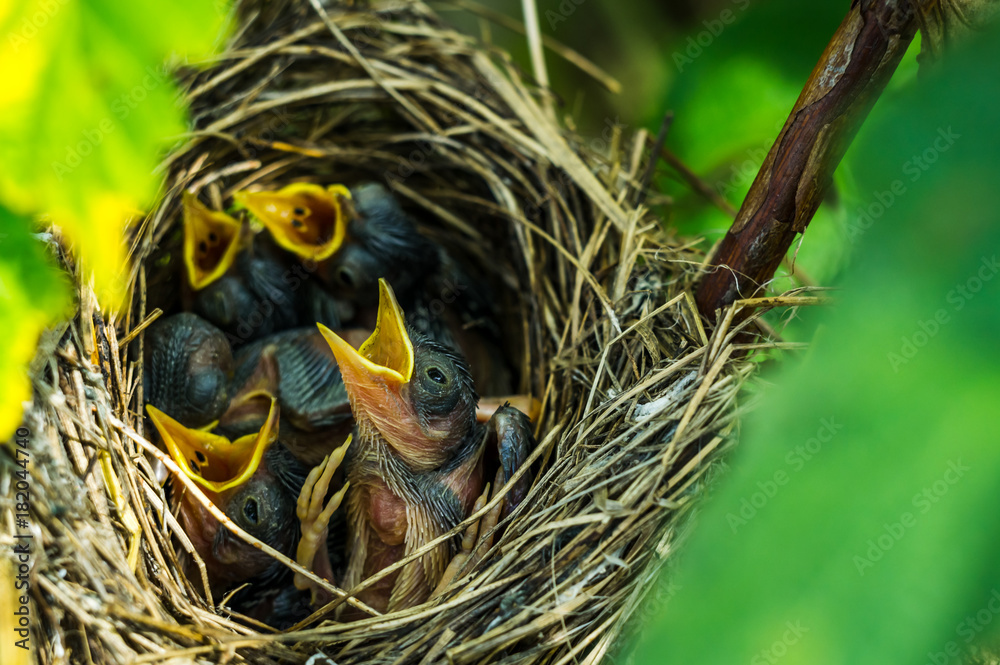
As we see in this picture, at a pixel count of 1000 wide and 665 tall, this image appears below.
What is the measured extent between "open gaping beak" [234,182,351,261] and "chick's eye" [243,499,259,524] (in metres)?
0.53

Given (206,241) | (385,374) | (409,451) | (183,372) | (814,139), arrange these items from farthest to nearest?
(206,241), (183,372), (409,451), (385,374), (814,139)

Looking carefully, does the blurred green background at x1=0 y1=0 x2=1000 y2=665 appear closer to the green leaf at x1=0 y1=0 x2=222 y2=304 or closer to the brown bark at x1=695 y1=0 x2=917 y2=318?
the green leaf at x1=0 y1=0 x2=222 y2=304

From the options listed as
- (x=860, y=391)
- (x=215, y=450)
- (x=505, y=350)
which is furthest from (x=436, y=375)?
(x=860, y=391)

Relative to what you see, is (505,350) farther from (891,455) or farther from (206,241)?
(891,455)

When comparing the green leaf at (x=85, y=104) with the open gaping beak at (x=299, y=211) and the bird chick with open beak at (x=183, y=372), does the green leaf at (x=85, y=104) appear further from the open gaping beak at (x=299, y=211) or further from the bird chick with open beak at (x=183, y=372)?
the open gaping beak at (x=299, y=211)

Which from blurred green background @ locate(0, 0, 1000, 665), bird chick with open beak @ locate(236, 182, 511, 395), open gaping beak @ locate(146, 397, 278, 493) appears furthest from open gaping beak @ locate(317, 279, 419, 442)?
blurred green background @ locate(0, 0, 1000, 665)

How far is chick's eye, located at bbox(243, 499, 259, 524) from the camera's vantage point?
110cm

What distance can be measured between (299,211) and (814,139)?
101cm

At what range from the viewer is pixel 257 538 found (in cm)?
110

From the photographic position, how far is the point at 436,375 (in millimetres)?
1096

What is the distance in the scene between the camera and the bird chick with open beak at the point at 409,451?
1.08m

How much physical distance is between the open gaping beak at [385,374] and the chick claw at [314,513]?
6cm

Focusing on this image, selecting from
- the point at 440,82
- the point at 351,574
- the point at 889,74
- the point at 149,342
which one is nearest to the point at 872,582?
the point at 889,74

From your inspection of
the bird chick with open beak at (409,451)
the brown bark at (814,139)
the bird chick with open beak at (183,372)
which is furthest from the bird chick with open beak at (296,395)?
the brown bark at (814,139)
